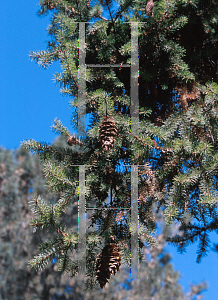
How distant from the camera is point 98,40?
0.59m

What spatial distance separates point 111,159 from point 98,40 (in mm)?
224

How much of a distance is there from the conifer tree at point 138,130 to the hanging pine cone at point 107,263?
0.02m

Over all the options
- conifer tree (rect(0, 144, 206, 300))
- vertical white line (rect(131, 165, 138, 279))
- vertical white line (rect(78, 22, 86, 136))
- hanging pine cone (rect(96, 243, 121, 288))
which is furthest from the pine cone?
conifer tree (rect(0, 144, 206, 300))

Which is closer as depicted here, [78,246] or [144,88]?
[78,246]

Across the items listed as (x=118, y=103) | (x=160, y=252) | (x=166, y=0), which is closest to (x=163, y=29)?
(x=166, y=0)

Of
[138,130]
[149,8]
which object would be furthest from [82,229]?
[149,8]

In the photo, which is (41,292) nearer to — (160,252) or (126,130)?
(160,252)

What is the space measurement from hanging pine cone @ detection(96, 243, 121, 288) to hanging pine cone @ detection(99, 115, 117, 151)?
6.3 inches

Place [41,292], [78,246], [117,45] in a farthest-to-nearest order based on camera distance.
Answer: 1. [41,292]
2. [117,45]
3. [78,246]

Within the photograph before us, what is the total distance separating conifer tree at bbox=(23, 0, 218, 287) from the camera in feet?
1.68

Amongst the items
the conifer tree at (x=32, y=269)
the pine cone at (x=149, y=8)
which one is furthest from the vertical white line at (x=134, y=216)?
the conifer tree at (x=32, y=269)

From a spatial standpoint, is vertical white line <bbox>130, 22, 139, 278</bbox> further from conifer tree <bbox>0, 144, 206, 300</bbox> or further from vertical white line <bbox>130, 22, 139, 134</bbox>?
conifer tree <bbox>0, 144, 206, 300</bbox>

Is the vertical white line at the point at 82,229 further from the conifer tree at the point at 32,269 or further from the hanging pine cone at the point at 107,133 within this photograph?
the conifer tree at the point at 32,269

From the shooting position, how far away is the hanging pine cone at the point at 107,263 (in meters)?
0.49
